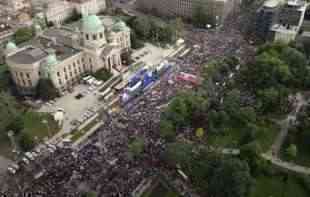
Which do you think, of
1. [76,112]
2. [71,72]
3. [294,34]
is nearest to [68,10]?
[71,72]

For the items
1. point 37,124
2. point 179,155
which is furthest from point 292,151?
point 37,124

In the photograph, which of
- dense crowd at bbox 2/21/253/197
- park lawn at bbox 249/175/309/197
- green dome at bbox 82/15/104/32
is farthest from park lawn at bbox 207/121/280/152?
green dome at bbox 82/15/104/32

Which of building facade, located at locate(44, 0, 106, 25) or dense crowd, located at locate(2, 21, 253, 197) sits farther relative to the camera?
building facade, located at locate(44, 0, 106, 25)

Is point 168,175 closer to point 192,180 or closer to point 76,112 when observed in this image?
point 192,180

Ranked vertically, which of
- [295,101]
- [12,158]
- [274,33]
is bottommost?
[12,158]

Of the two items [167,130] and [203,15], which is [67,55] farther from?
[203,15]

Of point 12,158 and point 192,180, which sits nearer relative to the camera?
point 192,180

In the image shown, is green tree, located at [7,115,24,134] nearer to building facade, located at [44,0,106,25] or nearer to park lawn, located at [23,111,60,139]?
park lawn, located at [23,111,60,139]

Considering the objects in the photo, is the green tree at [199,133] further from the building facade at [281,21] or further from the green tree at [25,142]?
the building facade at [281,21]
